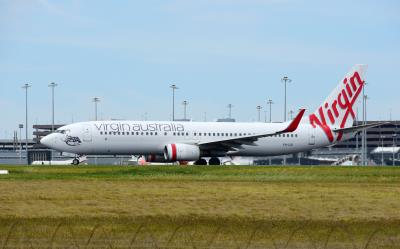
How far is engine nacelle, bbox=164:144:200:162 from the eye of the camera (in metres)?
71.6

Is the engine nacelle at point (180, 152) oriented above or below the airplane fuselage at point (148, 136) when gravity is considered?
below

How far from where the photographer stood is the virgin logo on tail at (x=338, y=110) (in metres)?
80.5

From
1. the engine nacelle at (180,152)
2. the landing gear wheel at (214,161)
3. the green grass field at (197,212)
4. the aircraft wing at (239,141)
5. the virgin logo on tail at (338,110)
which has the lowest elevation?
the landing gear wheel at (214,161)

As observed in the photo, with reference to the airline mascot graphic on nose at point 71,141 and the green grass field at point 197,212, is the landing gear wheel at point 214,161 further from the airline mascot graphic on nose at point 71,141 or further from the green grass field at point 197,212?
A: the green grass field at point 197,212

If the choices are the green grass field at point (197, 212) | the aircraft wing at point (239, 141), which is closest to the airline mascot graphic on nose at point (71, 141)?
the aircraft wing at point (239, 141)

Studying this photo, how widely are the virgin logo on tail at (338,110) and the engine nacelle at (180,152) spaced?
13.8m

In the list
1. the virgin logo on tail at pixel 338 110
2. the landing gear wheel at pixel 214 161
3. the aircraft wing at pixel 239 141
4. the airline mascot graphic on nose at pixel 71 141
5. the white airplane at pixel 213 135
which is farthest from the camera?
the virgin logo on tail at pixel 338 110

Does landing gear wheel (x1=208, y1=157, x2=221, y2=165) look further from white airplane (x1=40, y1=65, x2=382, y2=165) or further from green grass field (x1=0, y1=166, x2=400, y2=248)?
green grass field (x1=0, y1=166, x2=400, y2=248)

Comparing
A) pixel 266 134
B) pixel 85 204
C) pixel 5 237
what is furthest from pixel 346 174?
pixel 5 237

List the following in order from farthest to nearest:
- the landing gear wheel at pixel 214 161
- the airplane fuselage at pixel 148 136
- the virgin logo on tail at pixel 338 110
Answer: the virgin logo on tail at pixel 338 110
the landing gear wheel at pixel 214 161
the airplane fuselage at pixel 148 136

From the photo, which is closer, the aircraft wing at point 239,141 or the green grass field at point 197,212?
the green grass field at point 197,212

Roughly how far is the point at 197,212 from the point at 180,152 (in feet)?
139

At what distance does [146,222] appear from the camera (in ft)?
84.6

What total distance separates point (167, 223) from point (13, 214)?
5.56m
